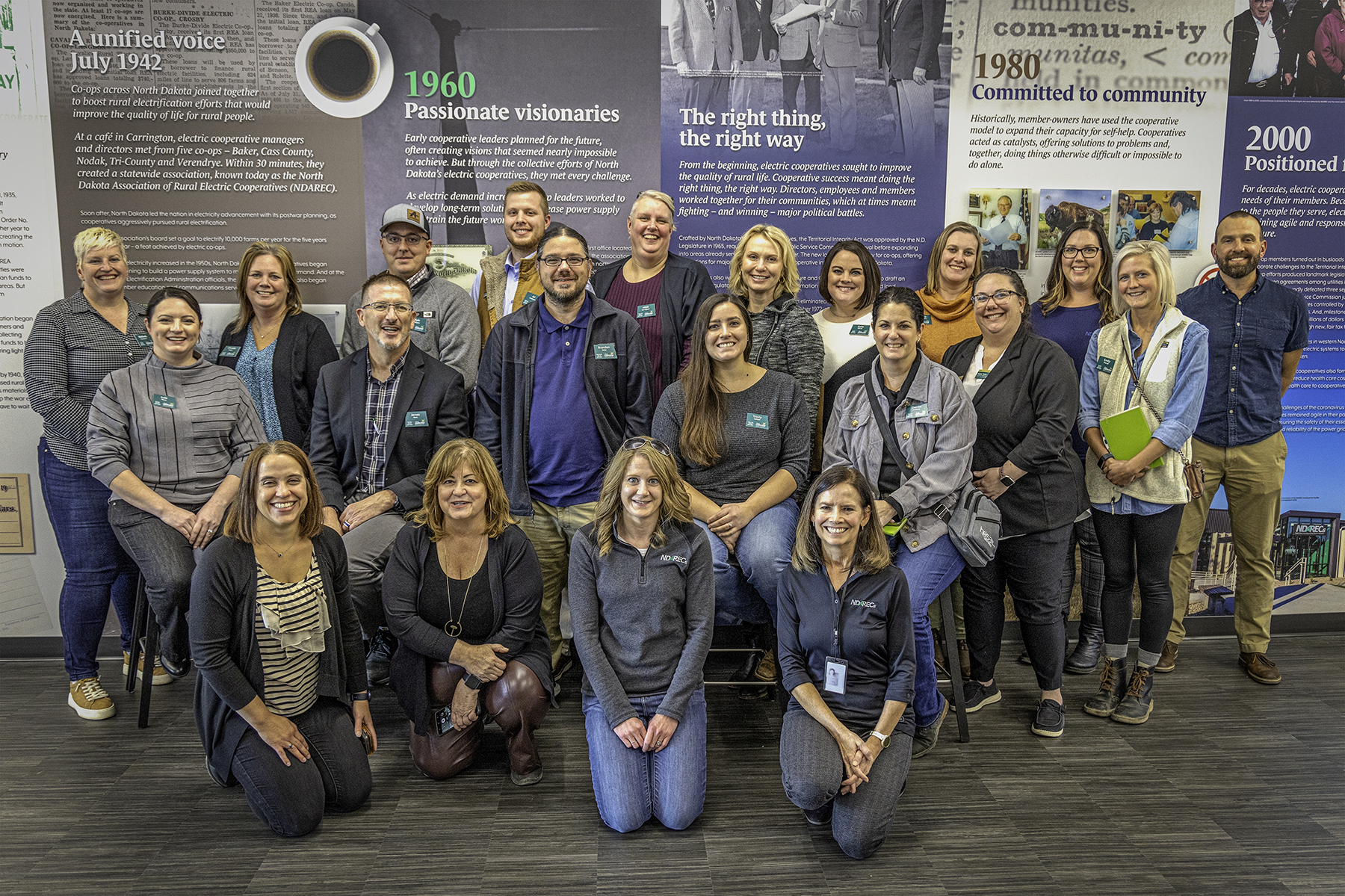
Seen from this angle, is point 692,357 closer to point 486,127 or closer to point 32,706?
point 486,127

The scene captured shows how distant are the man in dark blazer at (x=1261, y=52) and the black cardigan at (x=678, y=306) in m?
2.98

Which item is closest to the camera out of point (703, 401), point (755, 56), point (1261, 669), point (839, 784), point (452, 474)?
point (839, 784)

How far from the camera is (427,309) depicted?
402 cm

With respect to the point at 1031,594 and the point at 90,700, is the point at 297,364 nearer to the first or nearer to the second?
the point at 90,700

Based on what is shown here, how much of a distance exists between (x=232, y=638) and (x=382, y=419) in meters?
1.10

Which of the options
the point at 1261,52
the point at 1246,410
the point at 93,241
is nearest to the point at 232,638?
the point at 93,241

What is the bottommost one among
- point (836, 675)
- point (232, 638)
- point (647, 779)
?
point (647, 779)

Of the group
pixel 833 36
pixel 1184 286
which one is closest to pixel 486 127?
pixel 833 36

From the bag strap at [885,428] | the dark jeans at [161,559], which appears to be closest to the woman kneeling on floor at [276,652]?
the dark jeans at [161,559]

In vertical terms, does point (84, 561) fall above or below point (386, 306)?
below

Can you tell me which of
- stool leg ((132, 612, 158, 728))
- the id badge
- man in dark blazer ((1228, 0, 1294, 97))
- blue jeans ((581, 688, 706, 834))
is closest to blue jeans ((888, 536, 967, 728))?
the id badge

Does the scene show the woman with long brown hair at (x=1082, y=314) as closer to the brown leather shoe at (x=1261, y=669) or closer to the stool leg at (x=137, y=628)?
the brown leather shoe at (x=1261, y=669)

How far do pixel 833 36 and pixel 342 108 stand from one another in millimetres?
2356

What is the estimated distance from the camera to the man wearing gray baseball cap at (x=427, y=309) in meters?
3.99
